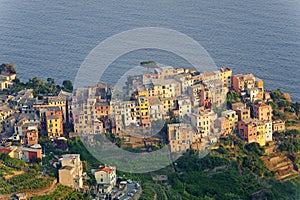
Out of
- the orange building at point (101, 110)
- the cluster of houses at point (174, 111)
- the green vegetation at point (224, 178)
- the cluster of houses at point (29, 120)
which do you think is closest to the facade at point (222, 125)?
the cluster of houses at point (174, 111)

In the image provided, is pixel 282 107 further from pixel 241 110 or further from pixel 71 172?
pixel 71 172

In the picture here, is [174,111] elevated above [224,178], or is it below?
above

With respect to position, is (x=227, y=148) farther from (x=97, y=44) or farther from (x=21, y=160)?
(x=97, y=44)

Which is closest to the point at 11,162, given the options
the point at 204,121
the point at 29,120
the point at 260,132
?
the point at 29,120

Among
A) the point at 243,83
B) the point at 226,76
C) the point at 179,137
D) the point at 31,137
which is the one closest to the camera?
the point at 31,137

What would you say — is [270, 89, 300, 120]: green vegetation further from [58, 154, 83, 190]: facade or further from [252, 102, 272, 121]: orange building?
[58, 154, 83, 190]: facade
